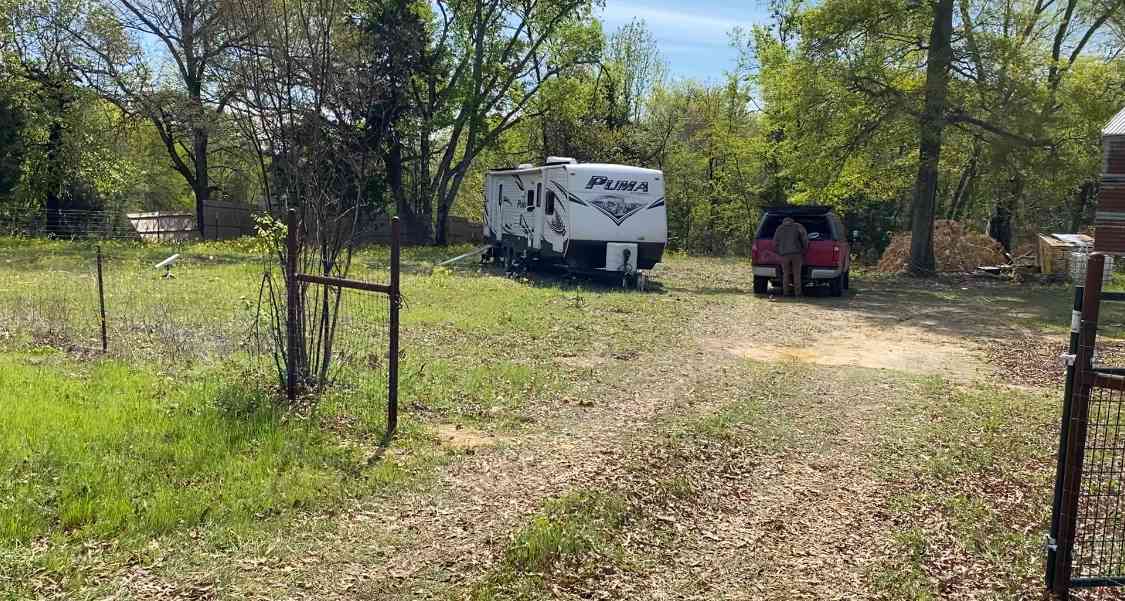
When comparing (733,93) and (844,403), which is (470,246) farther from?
(844,403)

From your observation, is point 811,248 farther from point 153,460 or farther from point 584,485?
point 153,460

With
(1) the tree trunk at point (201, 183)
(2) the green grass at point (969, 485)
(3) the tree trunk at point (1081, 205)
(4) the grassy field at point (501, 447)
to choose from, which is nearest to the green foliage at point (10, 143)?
(1) the tree trunk at point (201, 183)

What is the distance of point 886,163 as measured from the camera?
880 inches

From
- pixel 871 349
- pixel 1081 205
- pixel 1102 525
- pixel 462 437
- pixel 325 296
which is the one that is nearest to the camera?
pixel 1102 525

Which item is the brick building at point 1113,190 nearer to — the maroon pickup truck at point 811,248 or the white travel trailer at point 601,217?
the maroon pickup truck at point 811,248

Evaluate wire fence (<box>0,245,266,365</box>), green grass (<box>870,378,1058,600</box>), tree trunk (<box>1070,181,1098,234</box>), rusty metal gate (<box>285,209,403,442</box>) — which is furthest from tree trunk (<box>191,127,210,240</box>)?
tree trunk (<box>1070,181,1098,234</box>)

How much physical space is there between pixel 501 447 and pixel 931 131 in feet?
56.8

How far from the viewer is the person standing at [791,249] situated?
1555 cm

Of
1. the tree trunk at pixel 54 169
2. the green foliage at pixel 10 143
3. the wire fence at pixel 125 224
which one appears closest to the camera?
the green foliage at pixel 10 143

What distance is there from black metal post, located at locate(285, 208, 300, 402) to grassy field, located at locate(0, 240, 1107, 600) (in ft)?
0.91

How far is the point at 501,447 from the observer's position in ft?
18.8

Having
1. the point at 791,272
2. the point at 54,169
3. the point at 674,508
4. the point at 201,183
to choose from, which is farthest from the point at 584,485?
the point at 54,169

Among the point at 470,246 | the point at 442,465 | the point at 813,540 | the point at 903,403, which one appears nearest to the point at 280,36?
the point at 442,465

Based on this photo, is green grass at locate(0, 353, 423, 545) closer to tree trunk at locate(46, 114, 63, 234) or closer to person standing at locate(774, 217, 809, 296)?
person standing at locate(774, 217, 809, 296)
